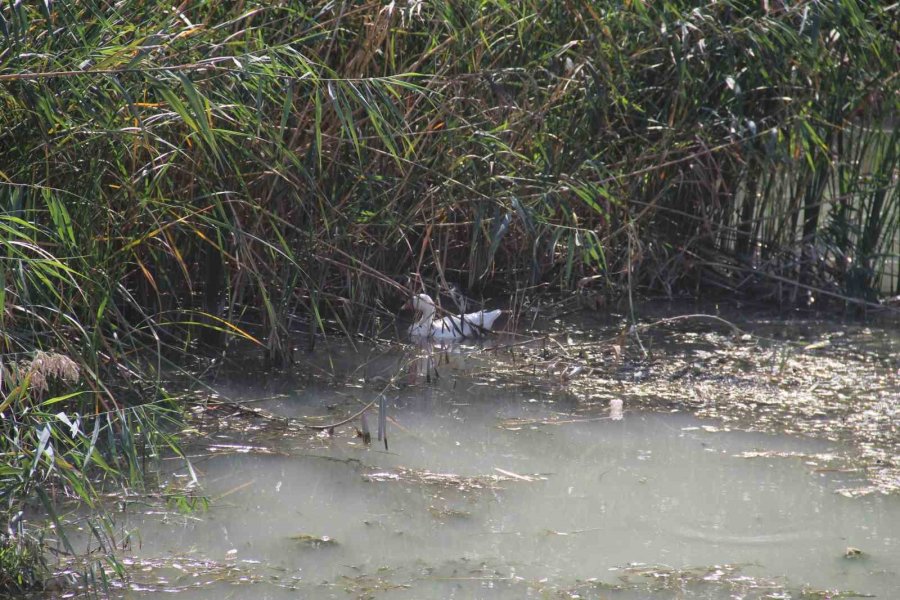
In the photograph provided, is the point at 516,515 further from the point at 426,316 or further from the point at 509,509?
the point at 426,316

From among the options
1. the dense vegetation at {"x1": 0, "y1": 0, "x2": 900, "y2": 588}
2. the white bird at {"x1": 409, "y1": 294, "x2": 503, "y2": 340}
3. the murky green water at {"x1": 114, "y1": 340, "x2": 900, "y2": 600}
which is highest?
the dense vegetation at {"x1": 0, "y1": 0, "x2": 900, "y2": 588}

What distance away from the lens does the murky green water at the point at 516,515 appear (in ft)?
8.36

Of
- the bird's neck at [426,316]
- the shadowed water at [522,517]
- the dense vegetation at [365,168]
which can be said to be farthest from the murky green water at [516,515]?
the bird's neck at [426,316]

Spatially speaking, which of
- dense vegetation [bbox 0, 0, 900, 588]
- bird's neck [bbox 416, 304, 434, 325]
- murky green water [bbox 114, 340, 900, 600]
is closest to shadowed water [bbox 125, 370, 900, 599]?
murky green water [bbox 114, 340, 900, 600]

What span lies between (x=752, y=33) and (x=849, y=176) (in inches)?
40.2

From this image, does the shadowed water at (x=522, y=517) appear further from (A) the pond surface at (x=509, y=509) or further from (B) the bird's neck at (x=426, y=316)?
(B) the bird's neck at (x=426, y=316)

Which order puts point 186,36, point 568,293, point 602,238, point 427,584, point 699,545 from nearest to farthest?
1. point 427,584
2. point 699,545
3. point 186,36
4. point 602,238
5. point 568,293

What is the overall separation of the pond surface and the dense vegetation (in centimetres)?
25

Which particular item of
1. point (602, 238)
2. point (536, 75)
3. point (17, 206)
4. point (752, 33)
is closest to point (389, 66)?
point (536, 75)

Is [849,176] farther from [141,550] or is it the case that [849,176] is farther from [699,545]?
[141,550]

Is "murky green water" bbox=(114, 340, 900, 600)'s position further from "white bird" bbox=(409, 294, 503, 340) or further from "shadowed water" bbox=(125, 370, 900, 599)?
"white bird" bbox=(409, 294, 503, 340)

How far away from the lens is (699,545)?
2.78 metres

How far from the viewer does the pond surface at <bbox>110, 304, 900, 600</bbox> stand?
2.55 meters

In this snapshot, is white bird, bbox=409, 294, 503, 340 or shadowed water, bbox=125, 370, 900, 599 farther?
white bird, bbox=409, 294, 503, 340
